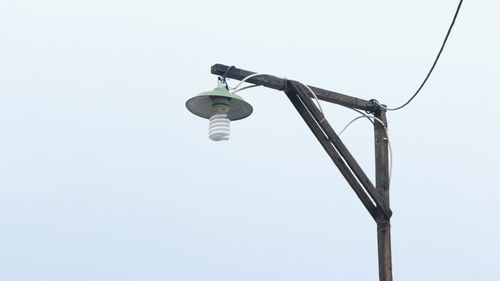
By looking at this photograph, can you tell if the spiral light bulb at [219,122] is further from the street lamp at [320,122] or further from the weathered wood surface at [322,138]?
the weathered wood surface at [322,138]

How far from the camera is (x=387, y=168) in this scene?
7.95 m

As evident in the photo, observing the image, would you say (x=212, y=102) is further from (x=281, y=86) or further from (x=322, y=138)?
(x=322, y=138)

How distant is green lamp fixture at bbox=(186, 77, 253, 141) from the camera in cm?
697

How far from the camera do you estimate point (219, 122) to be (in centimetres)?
699

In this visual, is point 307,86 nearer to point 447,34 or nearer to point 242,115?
point 242,115

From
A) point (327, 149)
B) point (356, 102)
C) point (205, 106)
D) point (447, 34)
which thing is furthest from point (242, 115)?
point (447, 34)

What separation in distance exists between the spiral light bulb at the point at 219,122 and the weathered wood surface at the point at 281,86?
1.00 feet

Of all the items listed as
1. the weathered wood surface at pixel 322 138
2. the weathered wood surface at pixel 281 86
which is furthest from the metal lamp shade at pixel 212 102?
the weathered wood surface at pixel 322 138

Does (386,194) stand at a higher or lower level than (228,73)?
lower

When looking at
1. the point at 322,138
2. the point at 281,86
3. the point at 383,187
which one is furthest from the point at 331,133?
the point at 383,187

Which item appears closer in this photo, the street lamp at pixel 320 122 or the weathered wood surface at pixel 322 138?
the street lamp at pixel 320 122

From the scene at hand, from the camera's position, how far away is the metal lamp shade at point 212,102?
697 cm

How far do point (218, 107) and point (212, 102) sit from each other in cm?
7

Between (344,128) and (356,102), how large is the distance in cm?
28
